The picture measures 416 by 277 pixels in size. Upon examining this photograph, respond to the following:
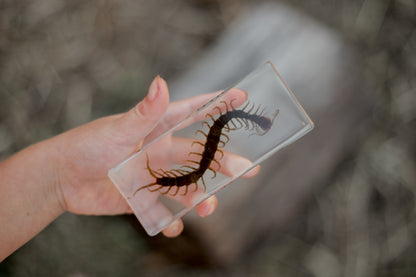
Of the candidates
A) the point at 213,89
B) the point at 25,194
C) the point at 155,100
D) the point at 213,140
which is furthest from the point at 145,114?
the point at 213,89

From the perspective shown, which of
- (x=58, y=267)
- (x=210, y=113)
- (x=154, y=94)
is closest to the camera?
(x=154, y=94)

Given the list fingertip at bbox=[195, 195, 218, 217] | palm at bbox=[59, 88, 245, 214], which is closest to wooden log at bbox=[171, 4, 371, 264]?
fingertip at bbox=[195, 195, 218, 217]

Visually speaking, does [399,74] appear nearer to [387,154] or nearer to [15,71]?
[387,154]

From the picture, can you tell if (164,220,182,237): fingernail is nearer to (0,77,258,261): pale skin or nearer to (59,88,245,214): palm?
(0,77,258,261): pale skin

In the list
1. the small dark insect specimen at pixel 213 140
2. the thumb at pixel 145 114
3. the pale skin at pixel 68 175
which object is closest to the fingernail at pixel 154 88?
the thumb at pixel 145 114

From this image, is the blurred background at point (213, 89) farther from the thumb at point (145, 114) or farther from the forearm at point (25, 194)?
the thumb at point (145, 114)

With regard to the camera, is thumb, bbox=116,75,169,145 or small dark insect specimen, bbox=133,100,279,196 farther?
small dark insect specimen, bbox=133,100,279,196

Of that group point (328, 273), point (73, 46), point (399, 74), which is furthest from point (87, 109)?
point (399, 74)
